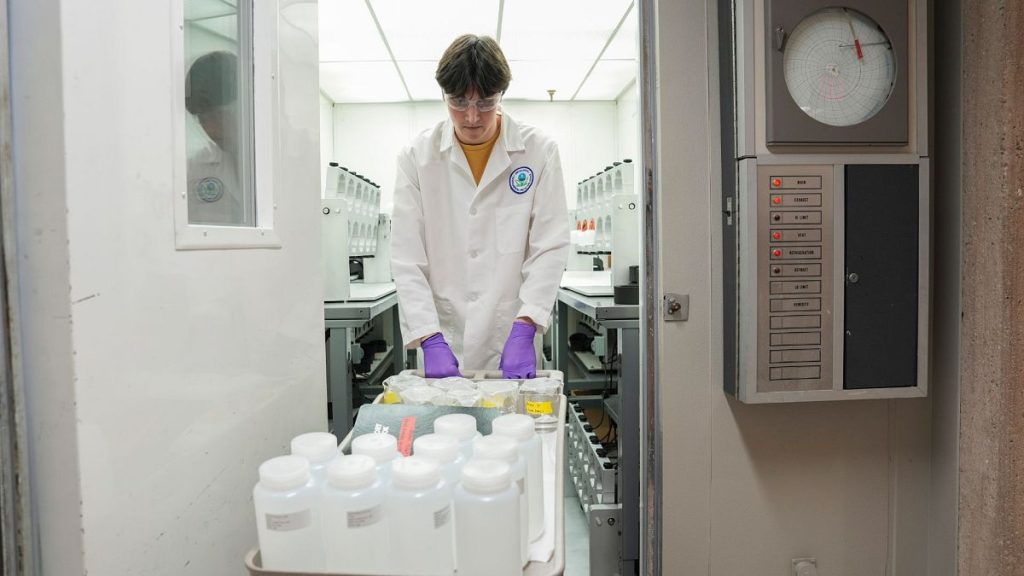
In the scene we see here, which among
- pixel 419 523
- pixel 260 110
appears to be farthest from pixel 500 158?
pixel 419 523

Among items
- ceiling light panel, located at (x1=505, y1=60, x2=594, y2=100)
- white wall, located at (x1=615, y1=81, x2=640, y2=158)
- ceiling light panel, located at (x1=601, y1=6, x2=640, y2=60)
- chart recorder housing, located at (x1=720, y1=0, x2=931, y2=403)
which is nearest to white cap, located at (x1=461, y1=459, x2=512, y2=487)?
chart recorder housing, located at (x1=720, y1=0, x2=931, y2=403)

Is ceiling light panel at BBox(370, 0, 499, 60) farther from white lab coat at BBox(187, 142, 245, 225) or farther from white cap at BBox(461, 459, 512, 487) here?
white cap at BBox(461, 459, 512, 487)

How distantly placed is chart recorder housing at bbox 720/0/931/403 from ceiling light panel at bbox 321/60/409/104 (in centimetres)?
367

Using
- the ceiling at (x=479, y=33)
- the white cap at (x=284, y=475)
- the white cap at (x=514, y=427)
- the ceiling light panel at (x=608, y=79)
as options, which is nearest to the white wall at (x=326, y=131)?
the ceiling at (x=479, y=33)

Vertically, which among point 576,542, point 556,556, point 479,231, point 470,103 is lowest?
point 576,542

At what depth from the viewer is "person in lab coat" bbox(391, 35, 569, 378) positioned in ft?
5.88

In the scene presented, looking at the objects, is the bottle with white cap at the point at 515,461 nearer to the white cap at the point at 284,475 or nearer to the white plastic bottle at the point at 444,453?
the white plastic bottle at the point at 444,453

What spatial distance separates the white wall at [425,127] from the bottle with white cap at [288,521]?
5.25 metres

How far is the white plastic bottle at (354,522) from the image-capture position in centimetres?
66

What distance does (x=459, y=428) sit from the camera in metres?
0.86

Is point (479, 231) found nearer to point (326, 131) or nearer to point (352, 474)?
point (352, 474)

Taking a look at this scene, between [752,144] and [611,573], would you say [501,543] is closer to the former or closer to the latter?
[752,144]

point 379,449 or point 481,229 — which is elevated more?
point 481,229

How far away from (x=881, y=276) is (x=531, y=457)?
3.36ft
